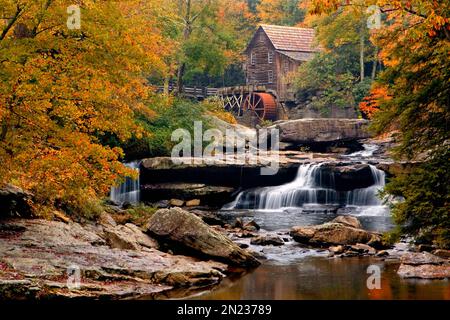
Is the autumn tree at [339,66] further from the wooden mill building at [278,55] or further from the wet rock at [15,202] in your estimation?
the wet rock at [15,202]

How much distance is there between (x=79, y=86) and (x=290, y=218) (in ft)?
44.3

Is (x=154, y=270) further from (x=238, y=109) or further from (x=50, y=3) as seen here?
(x=238, y=109)

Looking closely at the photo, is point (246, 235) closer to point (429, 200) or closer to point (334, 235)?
point (334, 235)

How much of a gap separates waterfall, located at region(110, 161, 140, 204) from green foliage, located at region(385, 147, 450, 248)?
59.2 ft

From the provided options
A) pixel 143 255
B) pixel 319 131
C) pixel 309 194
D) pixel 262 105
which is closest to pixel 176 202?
pixel 309 194

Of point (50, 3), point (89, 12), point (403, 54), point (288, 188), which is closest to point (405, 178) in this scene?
point (403, 54)

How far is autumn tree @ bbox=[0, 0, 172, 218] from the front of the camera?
1149 centimetres

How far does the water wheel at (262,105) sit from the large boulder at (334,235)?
107 feet

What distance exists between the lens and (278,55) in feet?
172

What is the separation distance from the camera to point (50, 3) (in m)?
12.2

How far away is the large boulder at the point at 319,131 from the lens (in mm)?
35031

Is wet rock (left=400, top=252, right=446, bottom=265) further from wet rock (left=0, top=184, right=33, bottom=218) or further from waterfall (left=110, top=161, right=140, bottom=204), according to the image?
waterfall (left=110, top=161, right=140, bottom=204)
